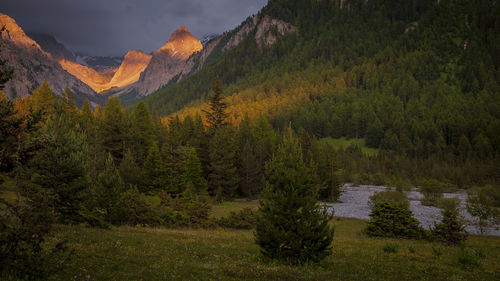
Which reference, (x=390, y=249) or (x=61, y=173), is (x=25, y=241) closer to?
(x=61, y=173)

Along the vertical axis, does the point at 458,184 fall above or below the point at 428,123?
below

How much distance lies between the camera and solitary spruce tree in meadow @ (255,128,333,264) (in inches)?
512

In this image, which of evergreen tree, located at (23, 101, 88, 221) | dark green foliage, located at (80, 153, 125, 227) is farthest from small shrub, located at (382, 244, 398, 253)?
evergreen tree, located at (23, 101, 88, 221)

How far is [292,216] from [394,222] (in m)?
20.5

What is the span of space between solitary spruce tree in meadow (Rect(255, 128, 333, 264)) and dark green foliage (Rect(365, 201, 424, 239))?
1843 centimetres

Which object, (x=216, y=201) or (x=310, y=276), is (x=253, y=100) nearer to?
(x=216, y=201)

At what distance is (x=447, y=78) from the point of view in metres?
180

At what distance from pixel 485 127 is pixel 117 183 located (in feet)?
530

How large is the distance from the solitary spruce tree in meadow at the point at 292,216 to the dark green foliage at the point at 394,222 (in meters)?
18.4

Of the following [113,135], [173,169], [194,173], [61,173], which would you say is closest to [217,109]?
[194,173]

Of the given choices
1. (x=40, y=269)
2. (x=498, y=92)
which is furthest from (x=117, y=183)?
(x=498, y=92)

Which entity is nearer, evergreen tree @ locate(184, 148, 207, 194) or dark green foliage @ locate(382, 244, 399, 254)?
dark green foliage @ locate(382, 244, 399, 254)

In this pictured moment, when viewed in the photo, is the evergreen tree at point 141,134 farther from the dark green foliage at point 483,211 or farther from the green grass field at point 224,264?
the dark green foliage at point 483,211

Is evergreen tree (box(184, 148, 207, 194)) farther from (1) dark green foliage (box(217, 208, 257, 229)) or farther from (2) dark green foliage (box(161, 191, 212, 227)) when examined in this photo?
(1) dark green foliage (box(217, 208, 257, 229))
